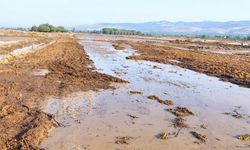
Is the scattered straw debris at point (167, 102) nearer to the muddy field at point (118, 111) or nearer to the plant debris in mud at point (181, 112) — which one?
the muddy field at point (118, 111)

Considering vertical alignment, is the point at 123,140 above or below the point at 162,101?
above

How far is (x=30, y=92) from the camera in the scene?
16188mm

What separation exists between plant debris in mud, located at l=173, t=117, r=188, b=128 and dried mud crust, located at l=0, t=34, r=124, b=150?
3802 mm

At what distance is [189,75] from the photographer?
26.3m

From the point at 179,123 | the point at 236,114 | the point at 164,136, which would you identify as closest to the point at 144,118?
the point at 179,123

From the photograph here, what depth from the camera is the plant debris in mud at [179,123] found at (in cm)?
1207

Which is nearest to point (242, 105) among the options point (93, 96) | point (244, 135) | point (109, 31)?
point (244, 135)

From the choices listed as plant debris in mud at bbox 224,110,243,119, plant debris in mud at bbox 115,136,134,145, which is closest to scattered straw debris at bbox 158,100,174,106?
plant debris in mud at bbox 224,110,243,119

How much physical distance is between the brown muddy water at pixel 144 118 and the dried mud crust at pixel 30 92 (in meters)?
0.50

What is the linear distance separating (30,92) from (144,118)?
18.9 feet

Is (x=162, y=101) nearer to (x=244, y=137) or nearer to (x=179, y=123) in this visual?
(x=179, y=123)

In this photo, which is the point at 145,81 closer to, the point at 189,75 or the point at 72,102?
the point at 189,75

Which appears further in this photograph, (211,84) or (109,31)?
(109,31)

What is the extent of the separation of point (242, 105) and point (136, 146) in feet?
27.5
